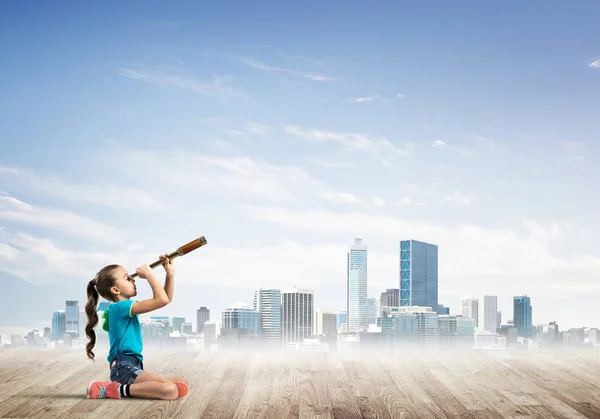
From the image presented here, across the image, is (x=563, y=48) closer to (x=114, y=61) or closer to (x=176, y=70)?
(x=176, y=70)

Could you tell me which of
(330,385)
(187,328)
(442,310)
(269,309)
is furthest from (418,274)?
(330,385)

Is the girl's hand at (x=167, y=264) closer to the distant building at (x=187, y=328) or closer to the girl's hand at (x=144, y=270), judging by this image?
the girl's hand at (x=144, y=270)

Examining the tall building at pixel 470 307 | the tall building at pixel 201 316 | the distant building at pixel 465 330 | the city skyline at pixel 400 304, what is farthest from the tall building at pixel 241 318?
the tall building at pixel 470 307

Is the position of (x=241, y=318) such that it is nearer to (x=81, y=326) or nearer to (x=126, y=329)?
(x=81, y=326)

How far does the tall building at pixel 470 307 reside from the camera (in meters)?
9.93

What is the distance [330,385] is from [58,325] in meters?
4.73

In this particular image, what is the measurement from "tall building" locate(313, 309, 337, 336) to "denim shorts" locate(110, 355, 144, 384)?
4.84 metres

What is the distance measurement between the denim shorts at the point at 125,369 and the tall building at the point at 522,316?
5602 mm

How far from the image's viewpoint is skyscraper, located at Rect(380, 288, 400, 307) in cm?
1172

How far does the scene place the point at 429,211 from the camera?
381 inches

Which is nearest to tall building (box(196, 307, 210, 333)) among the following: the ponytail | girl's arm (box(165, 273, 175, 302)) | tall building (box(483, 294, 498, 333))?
tall building (box(483, 294, 498, 333))

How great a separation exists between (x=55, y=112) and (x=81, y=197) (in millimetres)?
969

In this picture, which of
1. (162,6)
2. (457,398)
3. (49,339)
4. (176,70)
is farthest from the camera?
(176,70)

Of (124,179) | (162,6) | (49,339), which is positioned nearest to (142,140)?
(124,179)
